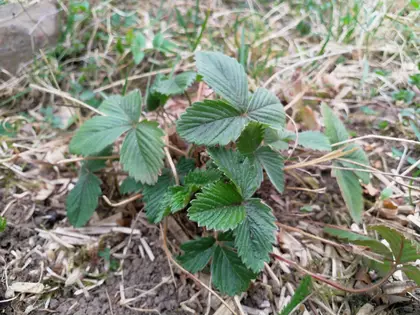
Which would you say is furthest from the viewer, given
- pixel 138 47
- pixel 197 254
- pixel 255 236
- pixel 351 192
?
pixel 138 47

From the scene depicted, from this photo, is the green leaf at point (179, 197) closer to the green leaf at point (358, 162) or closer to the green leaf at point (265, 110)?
the green leaf at point (265, 110)

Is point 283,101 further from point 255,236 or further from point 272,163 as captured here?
point 255,236

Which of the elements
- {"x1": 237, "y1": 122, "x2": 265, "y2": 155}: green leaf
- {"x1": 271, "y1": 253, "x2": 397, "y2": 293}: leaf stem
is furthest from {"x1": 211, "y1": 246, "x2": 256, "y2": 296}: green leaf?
{"x1": 237, "y1": 122, "x2": 265, "y2": 155}: green leaf

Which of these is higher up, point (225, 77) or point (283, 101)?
point (225, 77)

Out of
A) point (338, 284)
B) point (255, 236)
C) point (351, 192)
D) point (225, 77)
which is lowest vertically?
point (338, 284)

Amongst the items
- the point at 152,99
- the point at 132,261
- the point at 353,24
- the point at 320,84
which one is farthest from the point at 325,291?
the point at 353,24

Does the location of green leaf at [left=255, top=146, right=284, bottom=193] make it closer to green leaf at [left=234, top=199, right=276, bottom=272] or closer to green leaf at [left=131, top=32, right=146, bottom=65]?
green leaf at [left=234, top=199, right=276, bottom=272]

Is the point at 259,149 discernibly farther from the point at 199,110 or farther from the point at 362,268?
the point at 362,268

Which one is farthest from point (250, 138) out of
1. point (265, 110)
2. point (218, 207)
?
point (218, 207)
